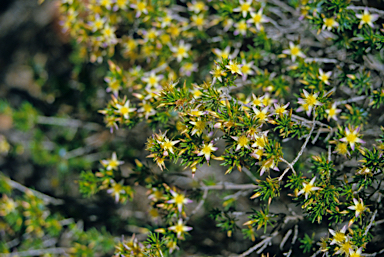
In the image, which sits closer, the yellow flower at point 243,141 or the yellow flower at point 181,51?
the yellow flower at point 243,141

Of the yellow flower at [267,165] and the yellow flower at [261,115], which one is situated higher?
the yellow flower at [261,115]

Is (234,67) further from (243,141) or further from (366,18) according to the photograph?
(366,18)

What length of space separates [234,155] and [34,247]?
3.20 metres

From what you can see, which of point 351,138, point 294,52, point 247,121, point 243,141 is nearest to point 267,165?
point 243,141

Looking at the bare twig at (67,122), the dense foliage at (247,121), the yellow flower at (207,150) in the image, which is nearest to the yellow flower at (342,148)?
the dense foliage at (247,121)

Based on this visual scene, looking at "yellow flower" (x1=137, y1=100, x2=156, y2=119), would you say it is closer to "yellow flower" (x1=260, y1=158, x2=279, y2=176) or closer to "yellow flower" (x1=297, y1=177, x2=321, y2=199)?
"yellow flower" (x1=260, y1=158, x2=279, y2=176)

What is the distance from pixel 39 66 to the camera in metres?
4.70

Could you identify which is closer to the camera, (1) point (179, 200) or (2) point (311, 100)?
(2) point (311, 100)

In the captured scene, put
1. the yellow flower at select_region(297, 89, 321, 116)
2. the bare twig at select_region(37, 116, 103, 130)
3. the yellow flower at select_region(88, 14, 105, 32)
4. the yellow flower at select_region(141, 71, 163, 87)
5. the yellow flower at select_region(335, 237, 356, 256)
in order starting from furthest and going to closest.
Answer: the bare twig at select_region(37, 116, 103, 130), the yellow flower at select_region(88, 14, 105, 32), the yellow flower at select_region(141, 71, 163, 87), the yellow flower at select_region(297, 89, 321, 116), the yellow flower at select_region(335, 237, 356, 256)

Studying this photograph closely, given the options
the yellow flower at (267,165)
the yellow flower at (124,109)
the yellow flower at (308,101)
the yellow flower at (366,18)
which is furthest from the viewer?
the yellow flower at (124,109)

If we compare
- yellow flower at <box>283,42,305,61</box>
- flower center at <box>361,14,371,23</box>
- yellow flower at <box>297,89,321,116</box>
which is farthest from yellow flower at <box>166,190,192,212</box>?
flower center at <box>361,14,371,23</box>

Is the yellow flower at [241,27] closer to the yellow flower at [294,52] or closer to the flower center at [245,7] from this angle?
the flower center at [245,7]

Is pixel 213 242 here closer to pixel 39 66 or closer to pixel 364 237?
pixel 364 237

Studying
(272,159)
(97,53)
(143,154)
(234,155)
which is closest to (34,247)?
(143,154)
